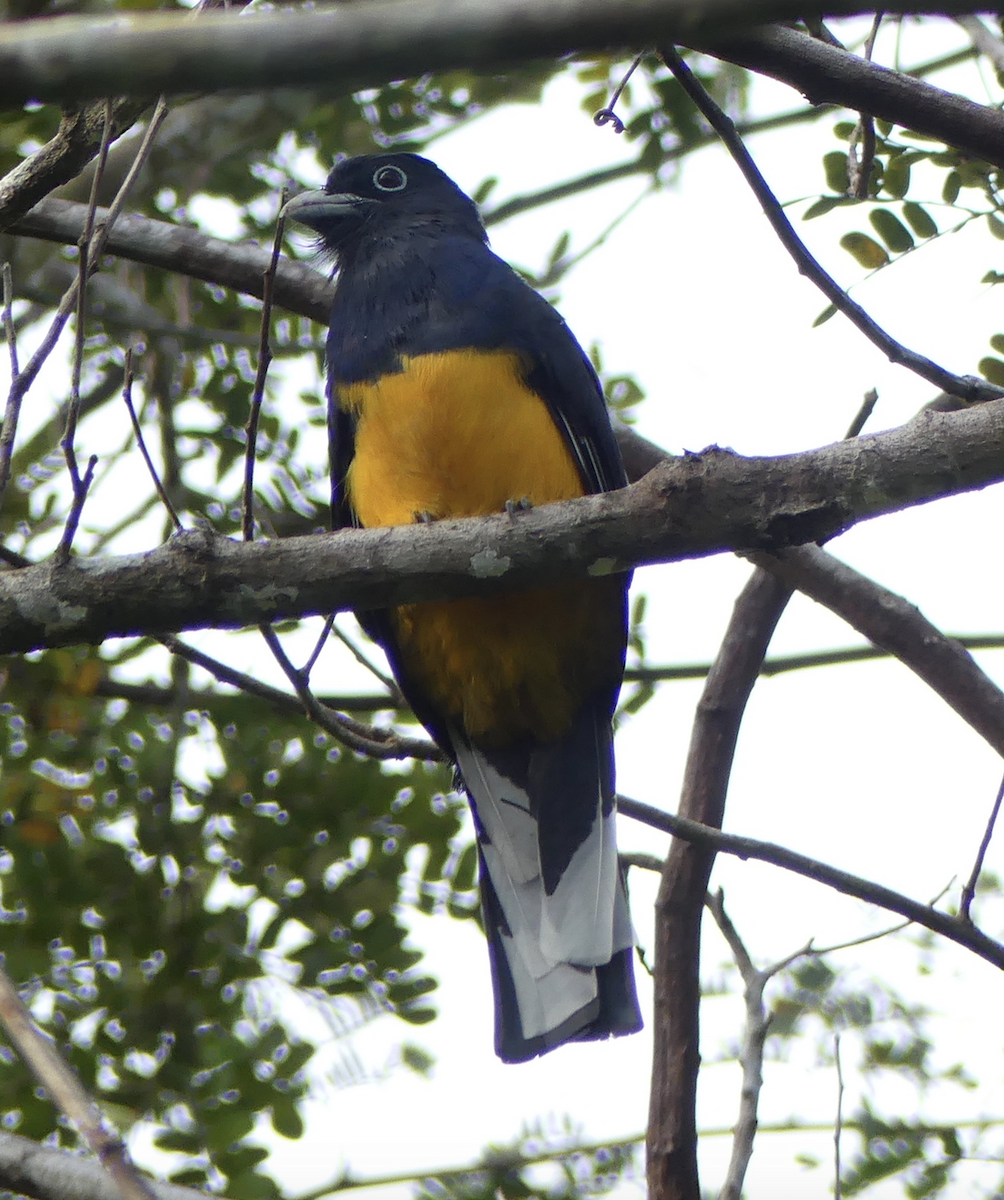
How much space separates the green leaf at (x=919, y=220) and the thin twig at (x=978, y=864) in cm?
122

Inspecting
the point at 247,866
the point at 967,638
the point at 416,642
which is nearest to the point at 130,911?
the point at 247,866

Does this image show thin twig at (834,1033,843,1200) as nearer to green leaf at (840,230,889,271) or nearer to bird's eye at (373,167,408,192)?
green leaf at (840,230,889,271)

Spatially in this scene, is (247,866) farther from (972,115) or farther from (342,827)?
(972,115)

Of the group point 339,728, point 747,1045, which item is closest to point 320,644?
point 339,728

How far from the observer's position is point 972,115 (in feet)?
8.00

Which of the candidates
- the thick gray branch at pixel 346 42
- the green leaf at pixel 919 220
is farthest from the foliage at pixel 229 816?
the thick gray branch at pixel 346 42

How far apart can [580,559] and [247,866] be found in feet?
5.93

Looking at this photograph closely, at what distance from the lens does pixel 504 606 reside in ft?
11.0

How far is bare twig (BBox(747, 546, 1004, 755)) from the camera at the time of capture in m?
3.06

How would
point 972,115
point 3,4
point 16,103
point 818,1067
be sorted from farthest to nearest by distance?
point 818,1067 → point 3,4 → point 972,115 → point 16,103

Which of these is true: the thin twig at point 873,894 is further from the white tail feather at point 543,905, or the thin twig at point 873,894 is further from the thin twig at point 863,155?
the thin twig at point 863,155

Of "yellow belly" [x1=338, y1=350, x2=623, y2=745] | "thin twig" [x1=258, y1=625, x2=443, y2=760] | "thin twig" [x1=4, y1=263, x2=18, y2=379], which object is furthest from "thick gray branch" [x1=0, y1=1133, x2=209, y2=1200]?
"yellow belly" [x1=338, y1=350, x2=623, y2=745]

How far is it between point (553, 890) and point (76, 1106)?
7.02 ft

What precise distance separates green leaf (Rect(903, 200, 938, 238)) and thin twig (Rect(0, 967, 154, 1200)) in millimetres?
2474
